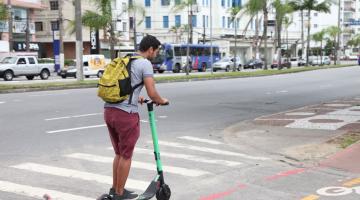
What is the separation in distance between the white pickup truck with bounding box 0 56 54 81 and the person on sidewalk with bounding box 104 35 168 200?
33.8 metres

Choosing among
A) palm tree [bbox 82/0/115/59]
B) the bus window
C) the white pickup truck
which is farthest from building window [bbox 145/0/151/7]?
palm tree [bbox 82/0/115/59]

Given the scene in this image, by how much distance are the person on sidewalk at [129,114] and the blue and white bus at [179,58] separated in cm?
4393

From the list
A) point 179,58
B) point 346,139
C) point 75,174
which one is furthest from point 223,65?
point 75,174

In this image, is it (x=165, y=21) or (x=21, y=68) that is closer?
(x=21, y=68)

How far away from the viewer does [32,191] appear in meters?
6.49

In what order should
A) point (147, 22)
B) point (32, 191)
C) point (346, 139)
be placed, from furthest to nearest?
1. point (147, 22)
2. point (346, 139)
3. point (32, 191)

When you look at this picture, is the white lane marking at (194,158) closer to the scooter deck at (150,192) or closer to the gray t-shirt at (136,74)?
Result: the scooter deck at (150,192)

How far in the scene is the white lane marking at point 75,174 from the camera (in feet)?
22.5

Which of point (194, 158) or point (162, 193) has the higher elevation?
point (162, 193)

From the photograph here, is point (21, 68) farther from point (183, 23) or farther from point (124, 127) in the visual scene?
point (183, 23)

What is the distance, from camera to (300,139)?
34.5 ft

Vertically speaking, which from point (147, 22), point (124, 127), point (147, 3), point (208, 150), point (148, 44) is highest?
point (147, 3)

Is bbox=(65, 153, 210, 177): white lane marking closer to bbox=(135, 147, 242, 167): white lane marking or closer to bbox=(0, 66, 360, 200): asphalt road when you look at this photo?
bbox=(0, 66, 360, 200): asphalt road

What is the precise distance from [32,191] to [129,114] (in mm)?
1909
